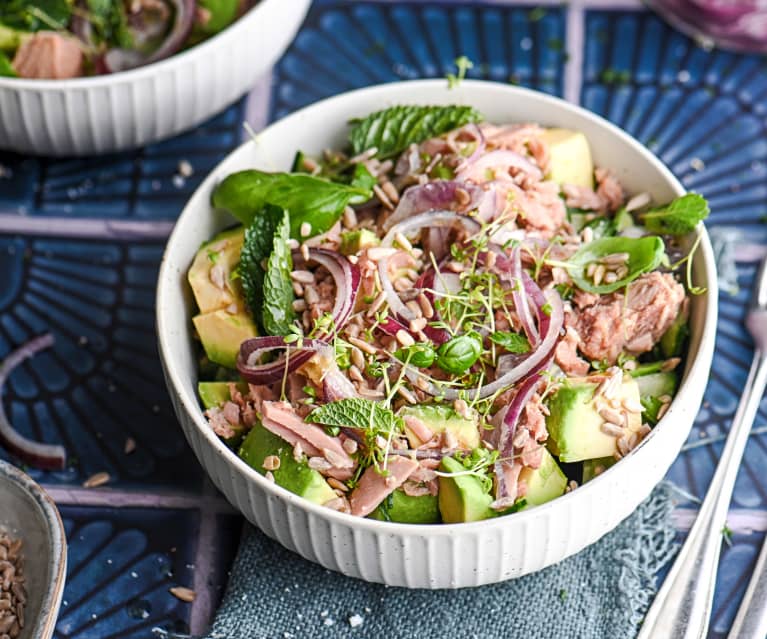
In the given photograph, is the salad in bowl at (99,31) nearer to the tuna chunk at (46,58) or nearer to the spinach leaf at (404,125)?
the tuna chunk at (46,58)

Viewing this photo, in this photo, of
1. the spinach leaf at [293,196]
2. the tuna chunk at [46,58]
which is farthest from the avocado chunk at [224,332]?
the tuna chunk at [46,58]

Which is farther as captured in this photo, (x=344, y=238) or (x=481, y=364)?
(x=344, y=238)

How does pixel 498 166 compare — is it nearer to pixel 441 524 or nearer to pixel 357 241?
pixel 357 241

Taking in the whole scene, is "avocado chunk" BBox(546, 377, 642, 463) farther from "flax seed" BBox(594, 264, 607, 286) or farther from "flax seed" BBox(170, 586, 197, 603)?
"flax seed" BBox(170, 586, 197, 603)

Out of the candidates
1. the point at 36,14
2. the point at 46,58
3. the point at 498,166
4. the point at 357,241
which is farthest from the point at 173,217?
the point at 498,166

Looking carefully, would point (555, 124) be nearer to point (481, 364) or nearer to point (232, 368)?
point (481, 364)

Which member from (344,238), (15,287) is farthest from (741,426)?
(15,287)
